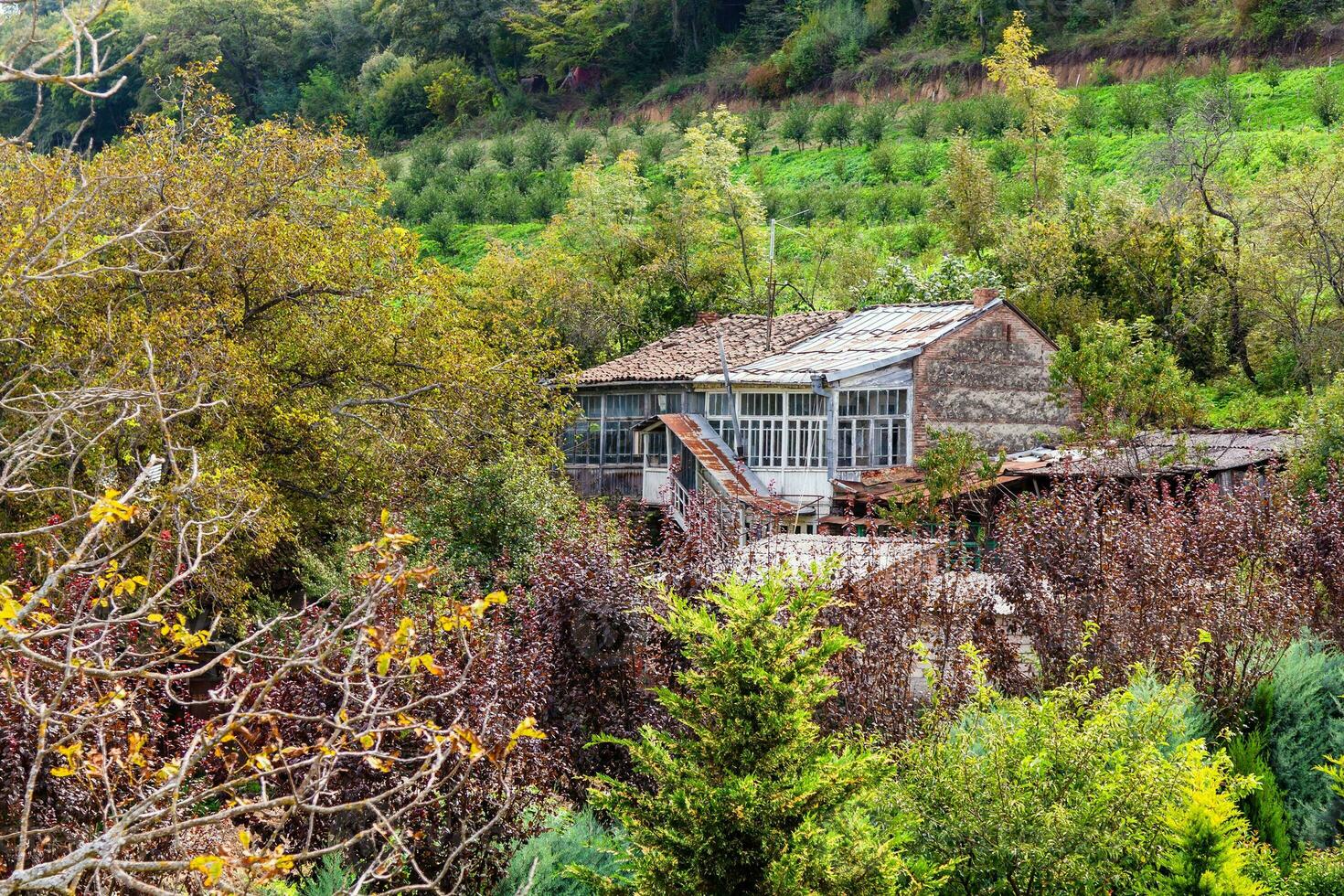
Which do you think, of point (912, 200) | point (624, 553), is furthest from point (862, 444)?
point (912, 200)

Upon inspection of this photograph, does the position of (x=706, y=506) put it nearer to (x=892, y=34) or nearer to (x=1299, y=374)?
(x=1299, y=374)

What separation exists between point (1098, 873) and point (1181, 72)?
52.5 meters

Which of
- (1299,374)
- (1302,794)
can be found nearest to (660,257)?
(1299,374)

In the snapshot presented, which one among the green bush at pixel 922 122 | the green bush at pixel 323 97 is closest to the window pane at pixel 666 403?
the green bush at pixel 922 122

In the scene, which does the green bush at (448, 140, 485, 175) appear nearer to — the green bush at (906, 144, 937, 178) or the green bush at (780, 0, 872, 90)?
the green bush at (780, 0, 872, 90)

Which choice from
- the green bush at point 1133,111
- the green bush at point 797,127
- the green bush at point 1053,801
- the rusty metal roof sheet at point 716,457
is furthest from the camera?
the green bush at point 797,127

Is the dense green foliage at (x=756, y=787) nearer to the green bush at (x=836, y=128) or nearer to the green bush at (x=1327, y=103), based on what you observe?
the green bush at (x=1327, y=103)

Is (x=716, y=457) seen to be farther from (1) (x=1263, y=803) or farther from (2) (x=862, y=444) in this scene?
(1) (x=1263, y=803)

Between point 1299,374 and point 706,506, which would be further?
point 1299,374

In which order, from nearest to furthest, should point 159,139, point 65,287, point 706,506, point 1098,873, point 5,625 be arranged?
point 5,625
point 1098,873
point 706,506
point 65,287
point 159,139

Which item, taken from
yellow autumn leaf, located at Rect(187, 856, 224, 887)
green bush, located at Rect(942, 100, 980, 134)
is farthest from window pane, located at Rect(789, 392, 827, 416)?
A: green bush, located at Rect(942, 100, 980, 134)

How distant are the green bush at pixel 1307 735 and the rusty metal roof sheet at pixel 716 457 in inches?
680

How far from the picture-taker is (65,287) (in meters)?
14.8

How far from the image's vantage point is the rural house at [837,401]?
93.0 ft
